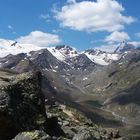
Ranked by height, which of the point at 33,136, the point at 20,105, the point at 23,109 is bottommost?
the point at 33,136

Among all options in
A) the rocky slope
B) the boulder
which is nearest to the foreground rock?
the rocky slope

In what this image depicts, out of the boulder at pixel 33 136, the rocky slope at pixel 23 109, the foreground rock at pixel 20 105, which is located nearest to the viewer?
the boulder at pixel 33 136

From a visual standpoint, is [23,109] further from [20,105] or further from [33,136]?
[33,136]

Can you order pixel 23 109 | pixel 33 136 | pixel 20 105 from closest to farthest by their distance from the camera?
pixel 33 136
pixel 20 105
pixel 23 109

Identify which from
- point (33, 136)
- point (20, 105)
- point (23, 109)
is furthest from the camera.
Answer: point (23, 109)

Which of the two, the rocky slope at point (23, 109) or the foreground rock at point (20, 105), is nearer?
the rocky slope at point (23, 109)

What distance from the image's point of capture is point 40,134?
71.2 feet

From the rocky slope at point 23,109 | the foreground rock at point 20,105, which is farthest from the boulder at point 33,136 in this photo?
the foreground rock at point 20,105

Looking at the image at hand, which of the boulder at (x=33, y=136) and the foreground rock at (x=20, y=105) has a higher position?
the foreground rock at (x=20, y=105)

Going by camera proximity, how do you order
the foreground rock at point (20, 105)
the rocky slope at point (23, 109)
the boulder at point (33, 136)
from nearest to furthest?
the boulder at point (33, 136), the rocky slope at point (23, 109), the foreground rock at point (20, 105)

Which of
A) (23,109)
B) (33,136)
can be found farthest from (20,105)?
(33,136)

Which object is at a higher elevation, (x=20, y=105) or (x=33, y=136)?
(x=20, y=105)

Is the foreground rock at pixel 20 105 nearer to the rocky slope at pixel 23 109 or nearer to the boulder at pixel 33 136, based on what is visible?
the rocky slope at pixel 23 109

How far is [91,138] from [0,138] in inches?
209
